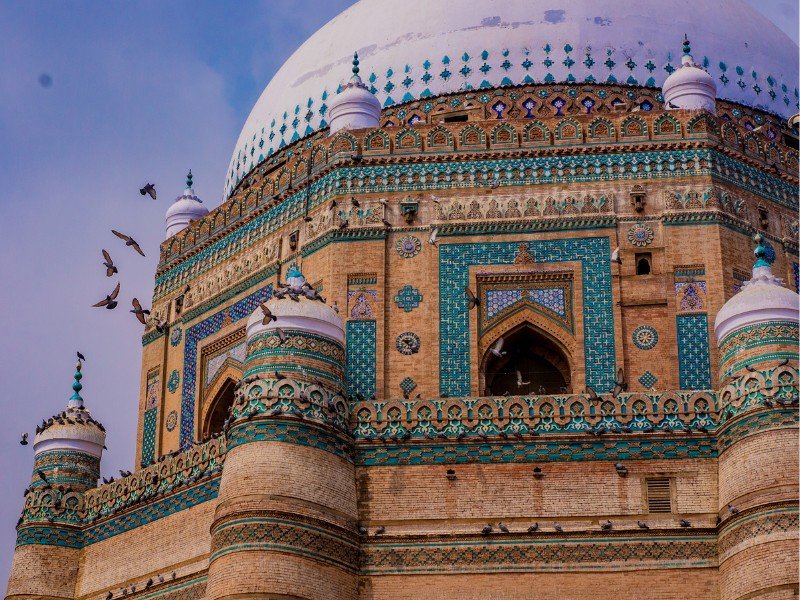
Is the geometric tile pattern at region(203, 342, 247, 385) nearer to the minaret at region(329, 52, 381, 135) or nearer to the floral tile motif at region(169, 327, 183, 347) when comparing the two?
the floral tile motif at region(169, 327, 183, 347)

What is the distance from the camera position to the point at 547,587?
12273 mm

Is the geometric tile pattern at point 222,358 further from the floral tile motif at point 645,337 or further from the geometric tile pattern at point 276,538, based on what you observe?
the floral tile motif at point 645,337

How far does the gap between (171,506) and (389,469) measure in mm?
1947

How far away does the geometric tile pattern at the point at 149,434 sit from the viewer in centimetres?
1521

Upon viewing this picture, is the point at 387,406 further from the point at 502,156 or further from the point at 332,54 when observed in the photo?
the point at 332,54

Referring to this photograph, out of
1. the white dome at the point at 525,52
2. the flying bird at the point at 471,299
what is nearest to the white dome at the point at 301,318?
the flying bird at the point at 471,299

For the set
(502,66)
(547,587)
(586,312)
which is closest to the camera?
(547,587)

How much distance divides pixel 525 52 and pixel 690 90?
1.63 meters

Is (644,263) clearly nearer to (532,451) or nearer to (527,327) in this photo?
(527,327)

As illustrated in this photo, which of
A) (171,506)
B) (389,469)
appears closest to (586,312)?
(389,469)

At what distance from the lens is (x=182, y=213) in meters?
16.6

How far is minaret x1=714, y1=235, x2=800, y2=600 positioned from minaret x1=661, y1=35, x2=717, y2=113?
1.96 metres

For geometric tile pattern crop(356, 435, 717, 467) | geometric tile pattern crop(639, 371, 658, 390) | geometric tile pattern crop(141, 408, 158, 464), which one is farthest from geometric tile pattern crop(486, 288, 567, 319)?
geometric tile pattern crop(141, 408, 158, 464)

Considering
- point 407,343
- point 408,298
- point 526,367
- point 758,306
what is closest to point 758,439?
point 758,306
